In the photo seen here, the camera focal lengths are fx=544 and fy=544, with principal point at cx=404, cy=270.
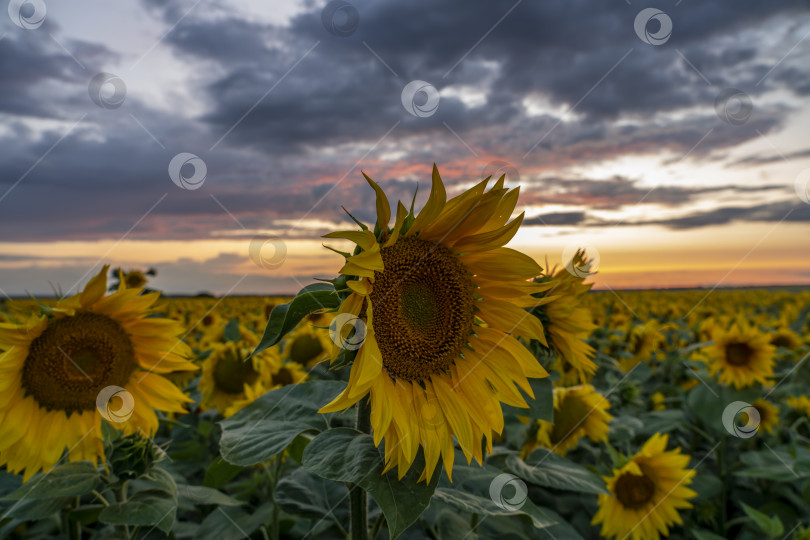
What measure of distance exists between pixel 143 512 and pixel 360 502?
877mm

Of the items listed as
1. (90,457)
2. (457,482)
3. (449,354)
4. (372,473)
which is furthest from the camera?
(90,457)

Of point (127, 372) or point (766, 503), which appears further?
point (766, 503)

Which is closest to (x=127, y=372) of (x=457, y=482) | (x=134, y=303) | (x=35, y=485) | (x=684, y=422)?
(x=134, y=303)

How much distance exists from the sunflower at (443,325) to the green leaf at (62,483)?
4.22 feet

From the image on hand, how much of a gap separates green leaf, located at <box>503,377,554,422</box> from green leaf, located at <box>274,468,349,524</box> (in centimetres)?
75

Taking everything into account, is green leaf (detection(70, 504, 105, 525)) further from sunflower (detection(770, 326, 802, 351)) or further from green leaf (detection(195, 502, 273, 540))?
sunflower (detection(770, 326, 802, 351))

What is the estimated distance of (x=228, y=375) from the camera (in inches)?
173

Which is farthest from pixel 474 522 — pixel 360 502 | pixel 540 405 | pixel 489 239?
pixel 489 239

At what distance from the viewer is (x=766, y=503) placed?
4.49m

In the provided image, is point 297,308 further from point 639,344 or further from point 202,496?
point 639,344

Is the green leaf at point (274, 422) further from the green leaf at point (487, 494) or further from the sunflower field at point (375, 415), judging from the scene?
the green leaf at point (487, 494)

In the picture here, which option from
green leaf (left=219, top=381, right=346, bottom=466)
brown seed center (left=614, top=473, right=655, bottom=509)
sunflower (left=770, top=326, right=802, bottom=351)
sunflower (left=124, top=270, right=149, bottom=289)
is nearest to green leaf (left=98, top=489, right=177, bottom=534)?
green leaf (left=219, top=381, right=346, bottom=466)

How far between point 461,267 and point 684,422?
14.2 ft

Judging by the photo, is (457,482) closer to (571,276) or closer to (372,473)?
(372,473)
